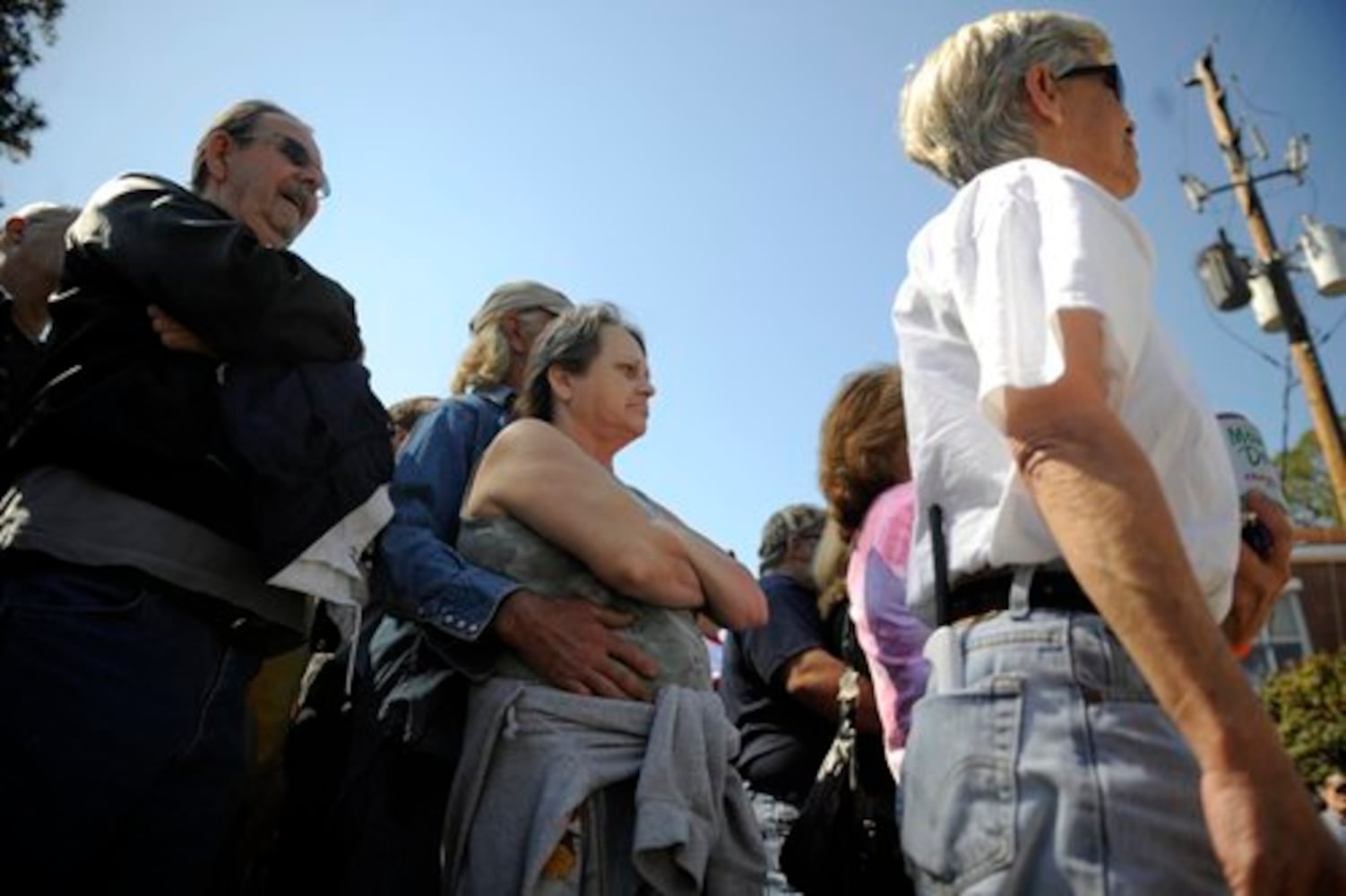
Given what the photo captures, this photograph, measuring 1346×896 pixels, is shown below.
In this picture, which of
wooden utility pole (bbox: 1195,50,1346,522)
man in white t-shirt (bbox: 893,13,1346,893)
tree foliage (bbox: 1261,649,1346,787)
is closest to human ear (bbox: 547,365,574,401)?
man in white t-shirt (bbox: 893,13,1346,893)

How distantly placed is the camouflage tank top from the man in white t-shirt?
0.87 metres

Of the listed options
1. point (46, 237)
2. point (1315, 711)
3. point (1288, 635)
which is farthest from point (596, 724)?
point (1288, 635)

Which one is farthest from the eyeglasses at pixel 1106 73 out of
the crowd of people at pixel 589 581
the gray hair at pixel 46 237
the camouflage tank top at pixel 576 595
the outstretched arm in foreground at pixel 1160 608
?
the gray hair at pixel 46 237

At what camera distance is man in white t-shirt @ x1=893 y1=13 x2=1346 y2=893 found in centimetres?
107

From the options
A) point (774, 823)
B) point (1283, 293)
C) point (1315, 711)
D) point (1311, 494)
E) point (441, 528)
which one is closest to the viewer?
point (441, 528)

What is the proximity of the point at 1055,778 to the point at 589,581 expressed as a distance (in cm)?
129

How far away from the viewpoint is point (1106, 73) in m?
1.71

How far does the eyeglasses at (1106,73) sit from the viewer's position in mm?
1692

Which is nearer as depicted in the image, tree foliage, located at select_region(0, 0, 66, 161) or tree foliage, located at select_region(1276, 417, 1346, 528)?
tree foliage, located at select_region(0, 0, 66, 161)

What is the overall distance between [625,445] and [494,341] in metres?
0.80

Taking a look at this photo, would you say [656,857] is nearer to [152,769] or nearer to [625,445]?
[152,769]

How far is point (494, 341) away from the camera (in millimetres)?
3297

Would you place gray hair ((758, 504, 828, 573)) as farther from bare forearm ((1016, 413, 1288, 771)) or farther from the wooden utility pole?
the wooden utility pole

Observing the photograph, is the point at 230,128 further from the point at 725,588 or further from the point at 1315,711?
Result: the point at 1315,711
